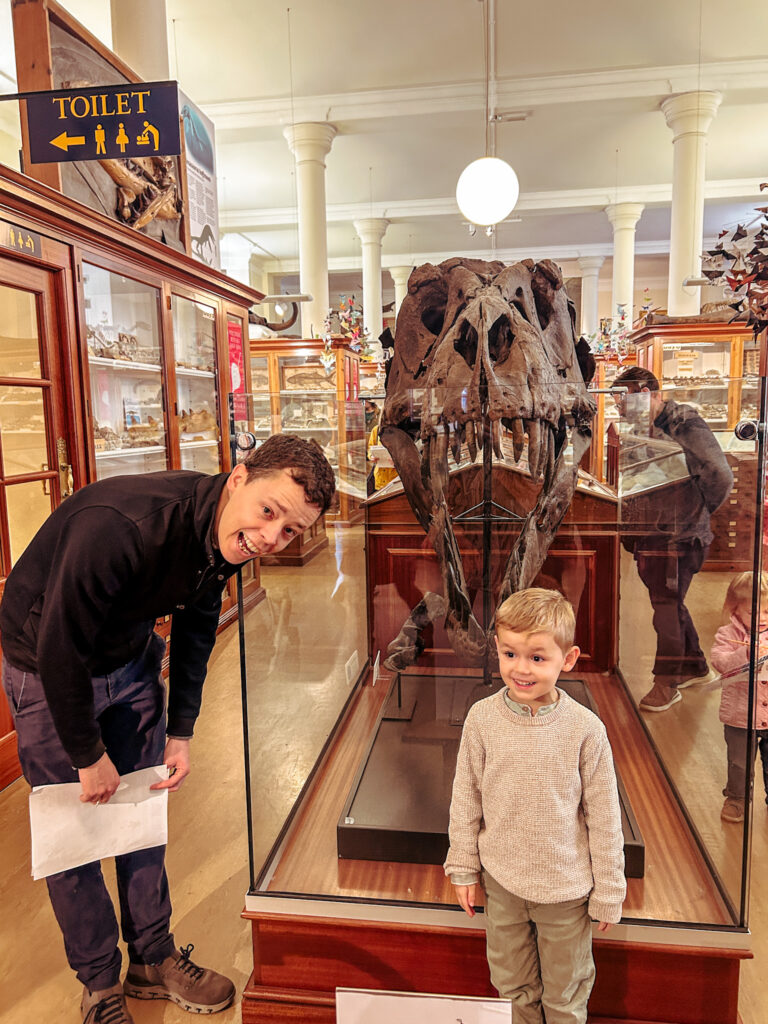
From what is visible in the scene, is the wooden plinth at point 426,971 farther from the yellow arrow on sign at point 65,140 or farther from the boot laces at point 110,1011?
the yellow arrow on sign at point 65,140

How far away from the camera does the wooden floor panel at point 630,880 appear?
2098 millimetres

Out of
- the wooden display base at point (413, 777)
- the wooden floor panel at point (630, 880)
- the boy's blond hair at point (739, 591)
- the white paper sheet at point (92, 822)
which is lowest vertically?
the wooden floor panel at point (630, 880)

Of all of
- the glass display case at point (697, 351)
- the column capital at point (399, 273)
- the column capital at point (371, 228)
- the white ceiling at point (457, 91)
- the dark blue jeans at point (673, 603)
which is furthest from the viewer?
the column capital at point (399, 273)

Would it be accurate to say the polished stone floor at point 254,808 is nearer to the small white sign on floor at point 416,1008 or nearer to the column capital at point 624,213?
the small white sign on floor at point 416,1008

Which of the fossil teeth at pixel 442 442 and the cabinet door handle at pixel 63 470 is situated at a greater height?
the fossil teeth at pixel 442 442

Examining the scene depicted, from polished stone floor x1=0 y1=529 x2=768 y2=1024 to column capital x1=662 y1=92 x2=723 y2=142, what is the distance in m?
8.49

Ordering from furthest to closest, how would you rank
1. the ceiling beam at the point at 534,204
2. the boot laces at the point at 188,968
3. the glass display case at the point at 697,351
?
1. the ceiling beam at the point at 534,204
2. the glass display case at the point at 697,351
3. the boot laces at the point at 188,968

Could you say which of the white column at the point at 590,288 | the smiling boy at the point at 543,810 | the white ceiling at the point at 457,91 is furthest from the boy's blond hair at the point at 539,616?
the white column at the point at 590,288

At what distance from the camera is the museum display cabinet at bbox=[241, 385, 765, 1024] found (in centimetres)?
200

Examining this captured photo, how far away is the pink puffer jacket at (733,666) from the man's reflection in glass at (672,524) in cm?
15

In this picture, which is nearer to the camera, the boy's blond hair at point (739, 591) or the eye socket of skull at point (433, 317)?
the boy's blond hair at point (739, 591)

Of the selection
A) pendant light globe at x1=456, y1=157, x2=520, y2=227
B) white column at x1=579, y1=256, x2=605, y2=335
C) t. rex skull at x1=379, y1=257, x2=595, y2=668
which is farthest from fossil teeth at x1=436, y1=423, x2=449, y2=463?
white column at x1=579, y1=256, x2=605, y2=335

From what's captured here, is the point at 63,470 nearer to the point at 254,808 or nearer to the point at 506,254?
the point at 254,808

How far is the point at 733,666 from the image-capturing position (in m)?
2.18
